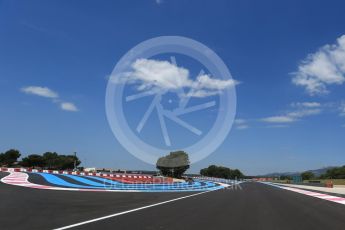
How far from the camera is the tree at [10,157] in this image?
148125 mm

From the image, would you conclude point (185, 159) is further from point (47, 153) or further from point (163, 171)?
point (47, 153)

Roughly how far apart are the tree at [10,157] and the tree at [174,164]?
54684 millimetres

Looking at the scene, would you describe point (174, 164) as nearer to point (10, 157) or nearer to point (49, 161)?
point (49, 161)

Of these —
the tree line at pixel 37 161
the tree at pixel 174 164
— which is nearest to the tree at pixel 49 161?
the tree line at pixel 37 161

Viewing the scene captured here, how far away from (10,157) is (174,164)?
62.1 metres

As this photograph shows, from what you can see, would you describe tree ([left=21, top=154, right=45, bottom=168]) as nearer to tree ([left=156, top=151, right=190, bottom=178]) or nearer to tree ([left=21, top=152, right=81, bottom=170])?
tree ([left=21, top=152, right=81, bottom=170])

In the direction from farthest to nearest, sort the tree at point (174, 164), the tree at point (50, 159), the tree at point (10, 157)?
1. the tree at point (50, 159)
2. the tree at point (10, 157)
3. the tree at point (174, 164)

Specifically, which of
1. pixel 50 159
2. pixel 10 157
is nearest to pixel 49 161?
pixel 50 159

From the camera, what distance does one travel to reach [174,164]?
125 m

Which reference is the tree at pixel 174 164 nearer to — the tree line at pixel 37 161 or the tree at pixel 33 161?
the tree line at pixel 37 161

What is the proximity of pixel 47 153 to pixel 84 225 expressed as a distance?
16503 centimetres

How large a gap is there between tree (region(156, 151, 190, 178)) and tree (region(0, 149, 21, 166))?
54684 mm

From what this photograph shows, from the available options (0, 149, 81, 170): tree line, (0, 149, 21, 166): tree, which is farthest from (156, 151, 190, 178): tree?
(0, 149, 21, 166): tree

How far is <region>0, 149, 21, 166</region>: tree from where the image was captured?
486ft
